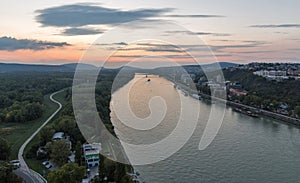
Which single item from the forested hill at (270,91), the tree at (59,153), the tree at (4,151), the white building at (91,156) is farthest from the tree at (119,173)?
the forested hill at (270,91)

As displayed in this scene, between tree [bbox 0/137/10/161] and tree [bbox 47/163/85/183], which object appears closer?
tree [bbox 47/163/85/183]

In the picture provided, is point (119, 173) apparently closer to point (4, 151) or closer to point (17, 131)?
point (4, 151)

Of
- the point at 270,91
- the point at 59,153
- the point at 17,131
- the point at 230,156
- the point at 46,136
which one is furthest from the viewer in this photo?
the point at 270,91

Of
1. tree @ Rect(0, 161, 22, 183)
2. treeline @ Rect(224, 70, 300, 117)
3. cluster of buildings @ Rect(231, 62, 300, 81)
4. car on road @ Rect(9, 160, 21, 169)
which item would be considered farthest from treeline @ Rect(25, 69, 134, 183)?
cluster of buildings @ Rect(231, 62, 300, 81)

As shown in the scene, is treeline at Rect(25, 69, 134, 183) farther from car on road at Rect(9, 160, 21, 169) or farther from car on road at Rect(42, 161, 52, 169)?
car on road at Rect(9, 160, 21, 169)

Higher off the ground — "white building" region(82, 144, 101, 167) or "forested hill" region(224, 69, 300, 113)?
"forested hill" region(224, 69, 300, 113)

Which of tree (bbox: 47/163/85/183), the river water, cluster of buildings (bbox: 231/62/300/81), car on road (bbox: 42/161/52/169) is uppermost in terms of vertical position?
cluster of buildings (bbox: 231/62/300/81)

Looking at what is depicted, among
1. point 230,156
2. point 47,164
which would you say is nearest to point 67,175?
point 47,164
